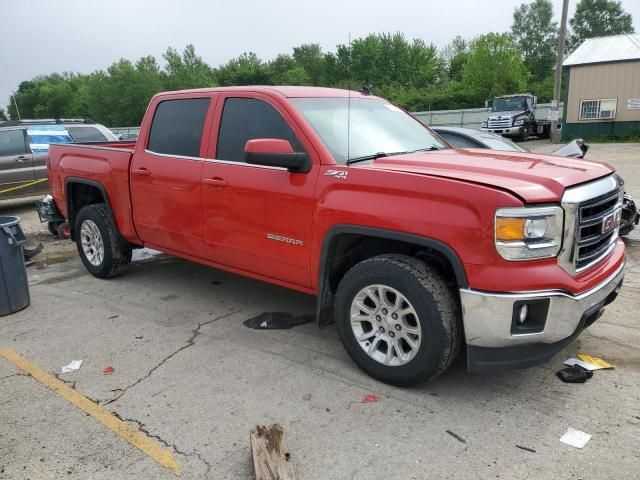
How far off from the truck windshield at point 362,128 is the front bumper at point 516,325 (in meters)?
1.42

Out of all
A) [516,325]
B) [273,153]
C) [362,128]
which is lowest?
[516,325]

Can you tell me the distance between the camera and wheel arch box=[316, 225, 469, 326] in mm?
3090

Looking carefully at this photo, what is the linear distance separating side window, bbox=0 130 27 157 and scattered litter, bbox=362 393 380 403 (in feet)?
34.0

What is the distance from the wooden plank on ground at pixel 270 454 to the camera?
2.55 meters

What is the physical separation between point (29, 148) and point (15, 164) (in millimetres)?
469

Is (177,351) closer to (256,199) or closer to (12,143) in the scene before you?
(256,199)

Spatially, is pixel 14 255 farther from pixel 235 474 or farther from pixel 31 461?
pixel 235 474

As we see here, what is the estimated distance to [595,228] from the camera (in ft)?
10.5

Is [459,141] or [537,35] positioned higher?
[537,35]

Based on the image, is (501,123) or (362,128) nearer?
(362,128)

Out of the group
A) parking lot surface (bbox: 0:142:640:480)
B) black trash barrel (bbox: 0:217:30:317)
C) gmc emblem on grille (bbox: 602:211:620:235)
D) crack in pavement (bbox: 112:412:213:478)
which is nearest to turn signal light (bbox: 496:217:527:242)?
gmc emblem on grille (bbox: 602:211:620:235)

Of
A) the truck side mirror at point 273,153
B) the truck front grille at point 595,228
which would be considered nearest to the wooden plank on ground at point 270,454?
the truck side mirror at point 273,153

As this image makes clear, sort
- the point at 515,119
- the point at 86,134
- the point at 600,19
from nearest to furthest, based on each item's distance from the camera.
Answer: the point at 86,134
the point at 515,119
the point at 600,19

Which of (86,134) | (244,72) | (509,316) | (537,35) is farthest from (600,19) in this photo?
(509,316)
